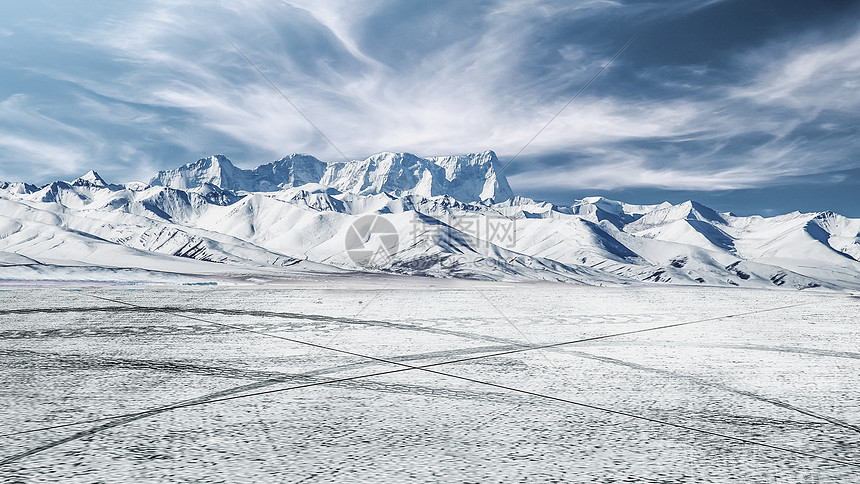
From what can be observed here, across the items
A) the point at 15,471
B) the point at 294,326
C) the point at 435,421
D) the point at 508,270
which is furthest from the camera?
the point at 508,270

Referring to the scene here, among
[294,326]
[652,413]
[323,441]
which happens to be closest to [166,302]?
[294,326]

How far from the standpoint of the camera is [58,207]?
14875 centimetres

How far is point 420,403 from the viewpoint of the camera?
215 inches

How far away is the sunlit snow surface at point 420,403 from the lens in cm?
383

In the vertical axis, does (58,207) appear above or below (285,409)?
above

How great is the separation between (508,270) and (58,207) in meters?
131

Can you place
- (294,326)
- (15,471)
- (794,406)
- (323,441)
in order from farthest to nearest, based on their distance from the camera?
(294,326)
(794,406)
(323,441)
(15,471)

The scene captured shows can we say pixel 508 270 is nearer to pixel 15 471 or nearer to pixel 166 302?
pixel 166 302

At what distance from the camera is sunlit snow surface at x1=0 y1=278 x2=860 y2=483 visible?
12.6 feet

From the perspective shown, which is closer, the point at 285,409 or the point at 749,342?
the point at 285,409

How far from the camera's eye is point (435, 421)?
487 cm

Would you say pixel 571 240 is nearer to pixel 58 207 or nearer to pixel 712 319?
pixel 58 207

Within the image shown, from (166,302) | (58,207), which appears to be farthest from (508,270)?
(58,207)

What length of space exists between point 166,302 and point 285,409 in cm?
1237
